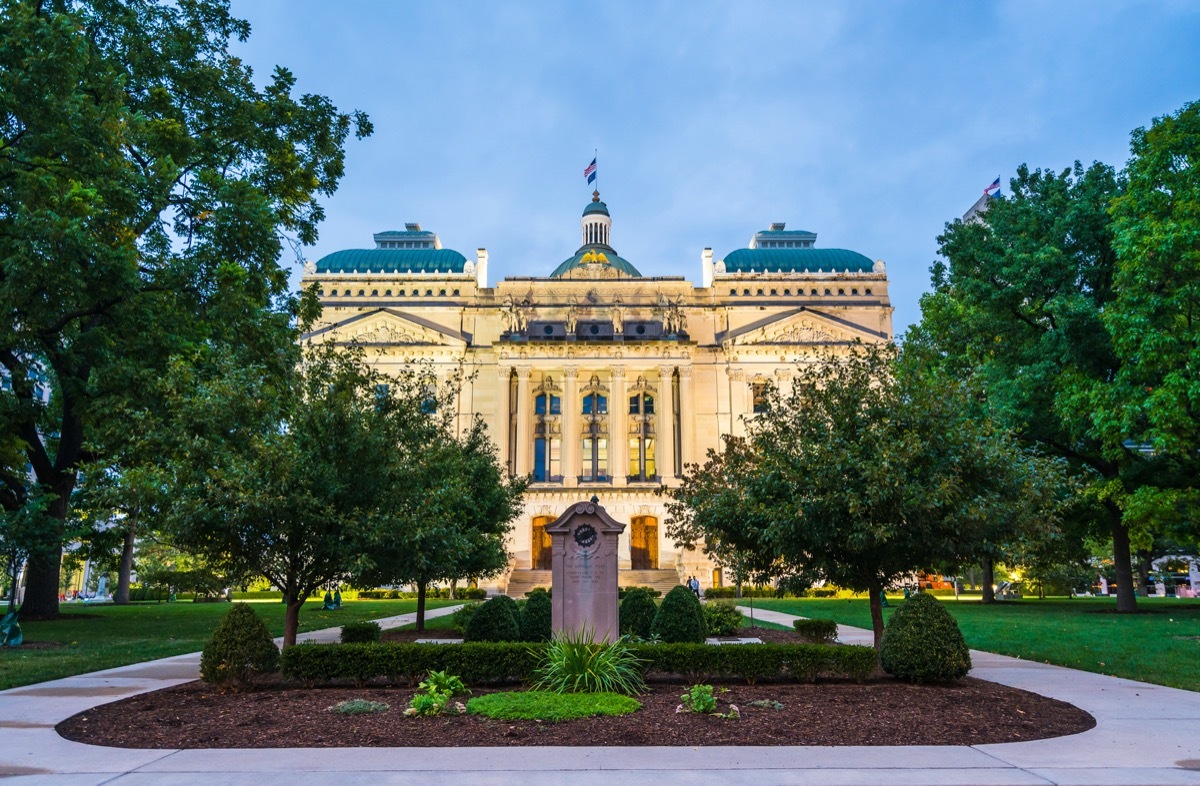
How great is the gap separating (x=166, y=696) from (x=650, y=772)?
26.5ft

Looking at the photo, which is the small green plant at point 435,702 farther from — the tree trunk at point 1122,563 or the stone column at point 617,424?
the stone column at point 617,424

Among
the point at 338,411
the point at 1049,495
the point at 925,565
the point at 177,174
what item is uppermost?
the point at 177,174

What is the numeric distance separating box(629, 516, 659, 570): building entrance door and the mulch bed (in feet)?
158

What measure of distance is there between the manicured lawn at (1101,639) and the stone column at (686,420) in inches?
1112

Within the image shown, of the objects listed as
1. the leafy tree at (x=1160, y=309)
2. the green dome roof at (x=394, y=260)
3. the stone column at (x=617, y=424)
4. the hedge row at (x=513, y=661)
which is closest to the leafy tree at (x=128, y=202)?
the hedge row at (x=513, y=661)

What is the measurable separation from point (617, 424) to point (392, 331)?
1878cm

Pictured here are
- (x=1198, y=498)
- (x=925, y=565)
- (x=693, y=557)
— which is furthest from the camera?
(x=693, y=557)

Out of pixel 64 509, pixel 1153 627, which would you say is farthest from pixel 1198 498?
pixel 64 509

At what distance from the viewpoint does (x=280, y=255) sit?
2328 cm

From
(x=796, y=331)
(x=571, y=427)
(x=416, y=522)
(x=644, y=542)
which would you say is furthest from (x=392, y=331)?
(x=416, y=522)

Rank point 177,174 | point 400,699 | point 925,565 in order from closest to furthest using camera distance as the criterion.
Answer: point 400,699, point 925,565, point 177,174

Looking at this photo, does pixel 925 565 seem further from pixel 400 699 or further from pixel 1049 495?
pixel 400 699

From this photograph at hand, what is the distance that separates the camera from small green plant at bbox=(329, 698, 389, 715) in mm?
10379

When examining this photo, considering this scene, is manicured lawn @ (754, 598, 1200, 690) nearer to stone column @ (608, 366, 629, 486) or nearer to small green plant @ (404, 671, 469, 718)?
small green plant @ (404, 671, 469, 718)
